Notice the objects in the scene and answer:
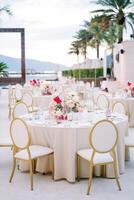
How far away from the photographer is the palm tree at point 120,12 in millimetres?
22359

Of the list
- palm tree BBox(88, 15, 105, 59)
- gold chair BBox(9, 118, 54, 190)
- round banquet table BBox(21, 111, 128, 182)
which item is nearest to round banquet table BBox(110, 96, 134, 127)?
round banquet table BBox(21, 111, 128, 182)

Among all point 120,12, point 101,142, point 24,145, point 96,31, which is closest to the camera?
point 101,142

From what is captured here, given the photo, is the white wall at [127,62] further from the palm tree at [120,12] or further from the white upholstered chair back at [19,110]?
the white upholstered chair back at [19,110]

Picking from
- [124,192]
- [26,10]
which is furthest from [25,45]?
[124,192]

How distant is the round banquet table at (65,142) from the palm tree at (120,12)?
17.4 m

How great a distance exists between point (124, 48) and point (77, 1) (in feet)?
10.5

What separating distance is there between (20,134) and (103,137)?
111 centimetres

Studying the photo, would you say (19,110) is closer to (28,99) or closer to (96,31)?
(28,99)

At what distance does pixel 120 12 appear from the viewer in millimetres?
22422

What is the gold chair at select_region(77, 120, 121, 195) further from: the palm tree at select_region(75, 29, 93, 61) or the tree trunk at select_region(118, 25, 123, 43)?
the palm tree at select_region(75, 29, 93, 61)

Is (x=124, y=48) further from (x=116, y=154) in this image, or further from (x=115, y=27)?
(x=116, y=154)

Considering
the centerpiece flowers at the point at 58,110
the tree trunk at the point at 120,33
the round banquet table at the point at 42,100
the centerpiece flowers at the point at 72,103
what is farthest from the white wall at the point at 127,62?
the centerpiece flowers at the point at 58,110

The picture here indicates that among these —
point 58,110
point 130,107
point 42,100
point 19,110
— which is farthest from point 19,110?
point 42,100

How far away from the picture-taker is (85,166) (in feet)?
18.0
